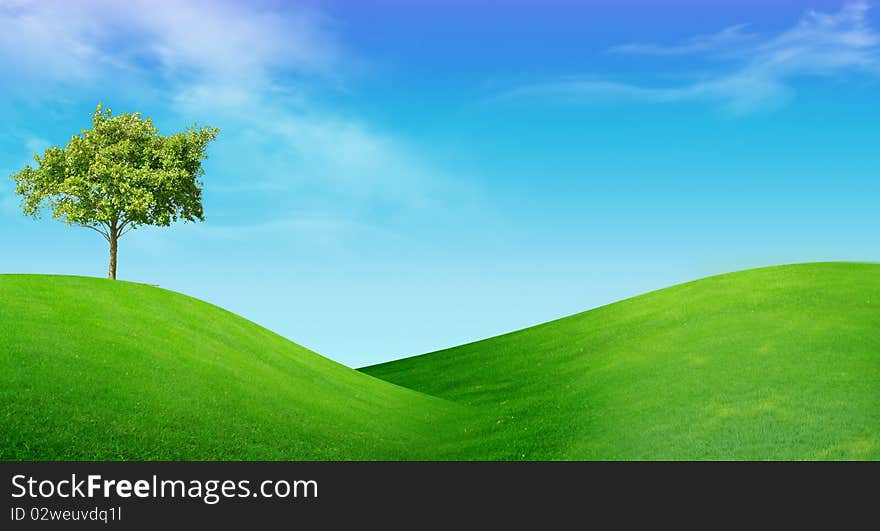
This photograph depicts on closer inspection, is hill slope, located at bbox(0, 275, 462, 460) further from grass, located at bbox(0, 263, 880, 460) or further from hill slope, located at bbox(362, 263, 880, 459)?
hill slope, located at bbox(362, 263, 880, 459)

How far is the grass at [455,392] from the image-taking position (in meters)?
23.1

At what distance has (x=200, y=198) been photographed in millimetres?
55719

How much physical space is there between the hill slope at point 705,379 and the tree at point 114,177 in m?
23.8

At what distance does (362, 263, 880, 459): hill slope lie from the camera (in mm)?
23609
